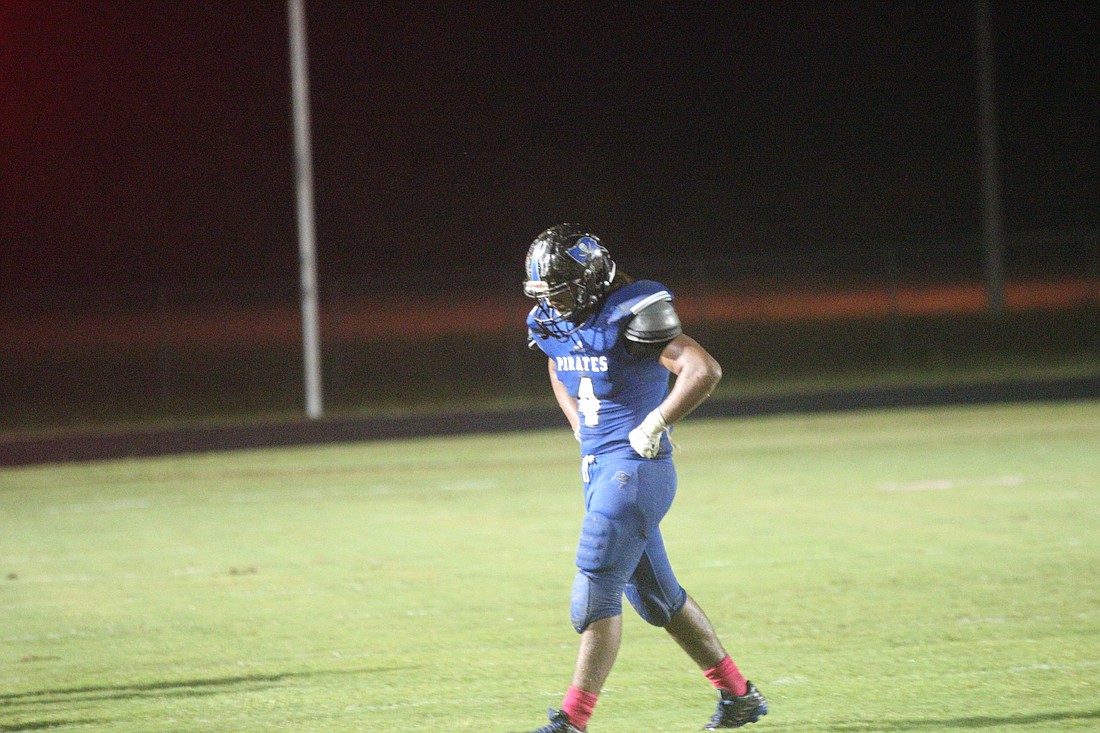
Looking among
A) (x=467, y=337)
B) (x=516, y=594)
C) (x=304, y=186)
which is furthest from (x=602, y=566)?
(x=467, y=337)

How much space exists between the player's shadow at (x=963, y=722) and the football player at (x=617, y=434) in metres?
0.37

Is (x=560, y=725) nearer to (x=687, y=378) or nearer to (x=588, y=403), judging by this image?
(x=588, y=403)

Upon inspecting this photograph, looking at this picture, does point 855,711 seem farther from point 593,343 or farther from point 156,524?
point 156,524

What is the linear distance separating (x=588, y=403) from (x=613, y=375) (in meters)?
0.18

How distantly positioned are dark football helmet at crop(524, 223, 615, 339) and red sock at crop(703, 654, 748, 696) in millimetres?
1410

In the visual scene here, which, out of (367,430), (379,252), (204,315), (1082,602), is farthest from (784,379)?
(379,252)

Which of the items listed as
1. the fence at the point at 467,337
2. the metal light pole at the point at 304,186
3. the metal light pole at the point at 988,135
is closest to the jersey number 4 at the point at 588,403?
the metal light pole at the point at 304,186

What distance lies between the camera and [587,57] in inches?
3083

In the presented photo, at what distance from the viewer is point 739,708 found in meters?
6.03

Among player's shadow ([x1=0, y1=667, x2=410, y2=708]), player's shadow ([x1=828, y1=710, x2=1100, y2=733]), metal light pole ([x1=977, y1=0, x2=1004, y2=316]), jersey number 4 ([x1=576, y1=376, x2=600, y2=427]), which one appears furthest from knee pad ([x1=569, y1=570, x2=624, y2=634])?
metal light pole ([x1=977, y1=0, x2=1004, y2=316])

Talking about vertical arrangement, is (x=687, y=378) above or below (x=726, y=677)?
above

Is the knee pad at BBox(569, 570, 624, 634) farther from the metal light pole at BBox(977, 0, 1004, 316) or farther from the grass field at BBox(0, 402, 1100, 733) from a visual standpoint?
the metal light pole at BBox(977, 0, 1004, 316)

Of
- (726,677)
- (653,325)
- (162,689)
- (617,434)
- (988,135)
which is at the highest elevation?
(988,135)

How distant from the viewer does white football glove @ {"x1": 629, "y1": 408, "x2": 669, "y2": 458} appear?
220 inches
